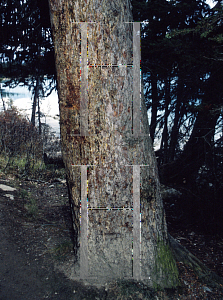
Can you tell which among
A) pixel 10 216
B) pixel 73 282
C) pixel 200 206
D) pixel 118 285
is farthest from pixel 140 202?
pixel 200 206

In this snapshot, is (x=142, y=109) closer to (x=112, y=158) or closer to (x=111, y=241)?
(x=112, y=158)

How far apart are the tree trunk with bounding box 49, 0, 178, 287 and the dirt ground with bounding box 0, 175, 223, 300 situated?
0.12 metres

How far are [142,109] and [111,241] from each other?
1.21m

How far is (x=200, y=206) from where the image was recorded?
461 centimetres

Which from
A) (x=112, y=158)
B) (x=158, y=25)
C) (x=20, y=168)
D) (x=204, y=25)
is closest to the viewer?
(x=112, y=158)

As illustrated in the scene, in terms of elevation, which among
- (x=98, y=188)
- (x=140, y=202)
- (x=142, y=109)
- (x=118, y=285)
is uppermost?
(x=142, y=109)

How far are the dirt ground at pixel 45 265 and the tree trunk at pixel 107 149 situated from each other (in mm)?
118

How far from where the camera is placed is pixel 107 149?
198cm

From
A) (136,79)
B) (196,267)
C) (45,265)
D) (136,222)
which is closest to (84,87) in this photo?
(136,79)

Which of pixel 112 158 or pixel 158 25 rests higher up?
pixel 158 25

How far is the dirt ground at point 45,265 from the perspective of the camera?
2.04 meters

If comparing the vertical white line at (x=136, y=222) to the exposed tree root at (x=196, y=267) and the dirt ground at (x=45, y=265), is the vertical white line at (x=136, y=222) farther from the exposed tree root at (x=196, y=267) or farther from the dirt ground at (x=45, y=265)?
the exposed tree root at (x=196, y=267)

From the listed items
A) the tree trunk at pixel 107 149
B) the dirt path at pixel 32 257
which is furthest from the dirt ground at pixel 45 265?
the tree trunk at pixel 107 149

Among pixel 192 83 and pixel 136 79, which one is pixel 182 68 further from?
pixel 136 79
